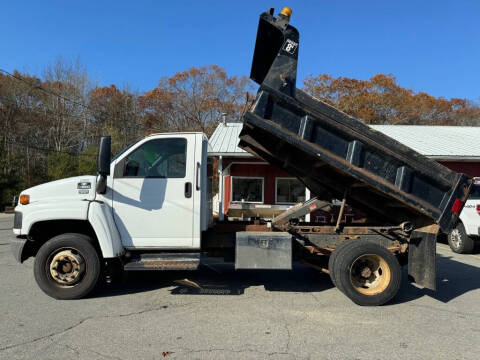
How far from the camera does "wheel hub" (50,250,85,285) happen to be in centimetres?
459

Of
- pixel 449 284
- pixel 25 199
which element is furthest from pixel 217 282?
pixel 449 284

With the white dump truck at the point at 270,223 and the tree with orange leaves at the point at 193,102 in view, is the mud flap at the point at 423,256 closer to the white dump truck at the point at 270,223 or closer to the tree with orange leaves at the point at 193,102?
the white dump truck at the point at 270,223

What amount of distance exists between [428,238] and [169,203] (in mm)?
3675

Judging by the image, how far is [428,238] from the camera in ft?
15.3

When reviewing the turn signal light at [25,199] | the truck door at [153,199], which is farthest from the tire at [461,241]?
the turn signal light at [25,199]

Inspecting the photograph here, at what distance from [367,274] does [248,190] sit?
952cm

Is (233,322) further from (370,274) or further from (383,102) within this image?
(383,102)

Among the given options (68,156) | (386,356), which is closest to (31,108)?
(68,156)

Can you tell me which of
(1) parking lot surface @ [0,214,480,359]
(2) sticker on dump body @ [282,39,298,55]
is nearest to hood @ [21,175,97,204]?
(1) parking lot surface @ [0,214,480,359]

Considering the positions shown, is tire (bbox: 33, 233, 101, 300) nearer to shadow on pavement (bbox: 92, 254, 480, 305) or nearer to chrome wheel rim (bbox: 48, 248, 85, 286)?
chrome wheel rim (bbox: 48, 248, 85, 286)

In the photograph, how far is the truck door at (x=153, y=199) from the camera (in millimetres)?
4688

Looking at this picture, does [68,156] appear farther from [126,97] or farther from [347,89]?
[347,89]

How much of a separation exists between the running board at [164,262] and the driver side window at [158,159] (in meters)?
1.13

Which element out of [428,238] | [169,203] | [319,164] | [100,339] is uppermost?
[319,164]
